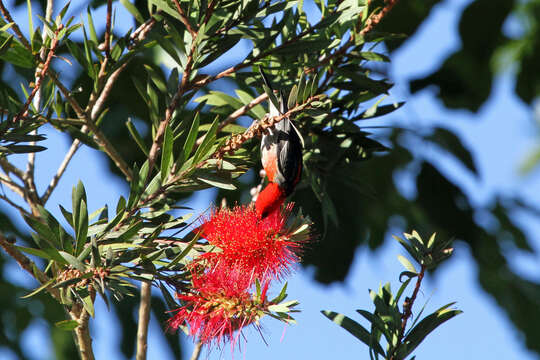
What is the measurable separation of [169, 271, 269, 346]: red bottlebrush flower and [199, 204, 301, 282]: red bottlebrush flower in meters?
0.03

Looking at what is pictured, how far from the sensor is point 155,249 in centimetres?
131

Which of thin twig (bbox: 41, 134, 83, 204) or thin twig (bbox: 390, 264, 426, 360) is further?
thin twig (bbox: 41, 134, 83, 204)

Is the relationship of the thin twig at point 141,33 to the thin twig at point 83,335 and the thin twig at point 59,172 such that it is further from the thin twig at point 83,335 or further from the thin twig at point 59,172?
the thin twig at point 83,335

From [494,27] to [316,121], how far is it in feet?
6.55

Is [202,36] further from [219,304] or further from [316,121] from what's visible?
[219,304]

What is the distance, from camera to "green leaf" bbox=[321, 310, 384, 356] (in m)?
1.37

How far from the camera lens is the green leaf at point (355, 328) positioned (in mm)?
1374

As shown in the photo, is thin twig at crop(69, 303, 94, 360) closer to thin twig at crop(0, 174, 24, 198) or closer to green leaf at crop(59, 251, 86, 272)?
green leaf at crop(59, 251, 86, 272)

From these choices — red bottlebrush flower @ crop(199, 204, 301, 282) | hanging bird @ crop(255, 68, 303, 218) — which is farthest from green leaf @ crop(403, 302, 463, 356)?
hanging bird @ crop(255, 68, 303, 218)

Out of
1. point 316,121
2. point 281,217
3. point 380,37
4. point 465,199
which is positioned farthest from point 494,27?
point 281,217

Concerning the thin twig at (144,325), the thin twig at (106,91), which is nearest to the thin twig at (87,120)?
the thin twig at (106,91)

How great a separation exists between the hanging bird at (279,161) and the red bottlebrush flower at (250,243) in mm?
136

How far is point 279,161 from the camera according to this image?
1.69 meters

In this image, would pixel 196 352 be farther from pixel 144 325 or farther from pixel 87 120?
pixel 87 120
